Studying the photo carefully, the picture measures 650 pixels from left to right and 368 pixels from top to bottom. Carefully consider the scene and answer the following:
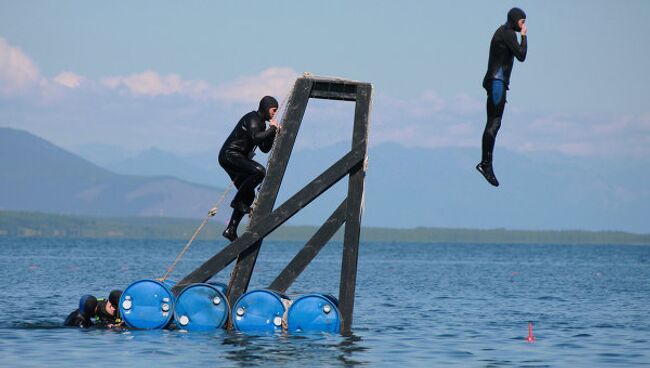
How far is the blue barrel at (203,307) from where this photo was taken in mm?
22547

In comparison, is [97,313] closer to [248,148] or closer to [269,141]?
[248,148]

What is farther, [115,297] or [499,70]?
[115,297]

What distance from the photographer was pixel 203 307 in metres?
22.7

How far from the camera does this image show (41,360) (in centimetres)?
2030

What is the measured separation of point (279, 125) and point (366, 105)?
1.62 m

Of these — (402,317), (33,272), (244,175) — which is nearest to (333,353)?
(244,175)

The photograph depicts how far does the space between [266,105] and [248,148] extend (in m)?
0.88

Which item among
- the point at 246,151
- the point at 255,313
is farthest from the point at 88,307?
the point at 246,151

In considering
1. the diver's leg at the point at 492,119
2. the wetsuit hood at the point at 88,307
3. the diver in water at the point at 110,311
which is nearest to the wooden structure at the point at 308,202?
the diver in water at the point at 110,311

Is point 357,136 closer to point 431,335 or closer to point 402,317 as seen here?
point 431,335

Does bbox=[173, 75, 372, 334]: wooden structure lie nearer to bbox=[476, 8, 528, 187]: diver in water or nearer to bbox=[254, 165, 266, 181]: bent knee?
bbox=[254, 165, 266, 181]: bent knee

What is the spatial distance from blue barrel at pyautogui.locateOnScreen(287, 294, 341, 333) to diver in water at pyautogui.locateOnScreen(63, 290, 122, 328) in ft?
11.6

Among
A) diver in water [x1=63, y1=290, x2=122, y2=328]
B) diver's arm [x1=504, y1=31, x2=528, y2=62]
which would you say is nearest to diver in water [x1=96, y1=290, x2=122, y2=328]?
diver in water [x1=63, y1=290, x2=122, y2=328]

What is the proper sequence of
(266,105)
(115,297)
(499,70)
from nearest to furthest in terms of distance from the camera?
(499,70), (266,105), (115,297)
